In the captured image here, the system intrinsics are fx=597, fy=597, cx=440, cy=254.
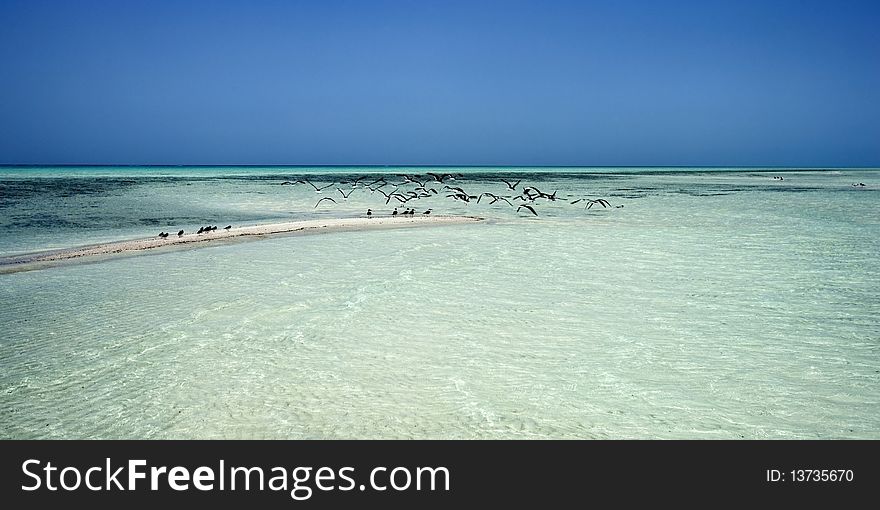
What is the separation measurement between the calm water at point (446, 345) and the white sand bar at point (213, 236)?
1.07m

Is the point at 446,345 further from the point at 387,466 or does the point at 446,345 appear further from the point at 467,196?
the point at 467,196

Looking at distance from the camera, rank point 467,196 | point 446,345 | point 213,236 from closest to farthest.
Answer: point 446,345 < point 213,236 < point 467,196

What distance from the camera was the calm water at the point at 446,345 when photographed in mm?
3730

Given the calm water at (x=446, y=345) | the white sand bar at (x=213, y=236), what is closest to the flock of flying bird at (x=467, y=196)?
the white sand bar at (x=213, y=236)

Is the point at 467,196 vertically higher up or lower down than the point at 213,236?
higher up

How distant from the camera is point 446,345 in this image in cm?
523

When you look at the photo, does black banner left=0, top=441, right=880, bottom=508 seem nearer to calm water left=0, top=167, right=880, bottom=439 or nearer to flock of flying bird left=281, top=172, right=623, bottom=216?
calm water left=0, top=167, right=880, bottom=439

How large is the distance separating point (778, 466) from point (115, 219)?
18.6 m

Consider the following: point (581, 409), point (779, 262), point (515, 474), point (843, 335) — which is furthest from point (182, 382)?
point (779, 262)

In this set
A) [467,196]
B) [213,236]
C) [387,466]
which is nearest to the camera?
[387,466]

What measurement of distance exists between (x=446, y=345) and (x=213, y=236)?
30.4 feet

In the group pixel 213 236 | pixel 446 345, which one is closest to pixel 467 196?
pixel 213 236

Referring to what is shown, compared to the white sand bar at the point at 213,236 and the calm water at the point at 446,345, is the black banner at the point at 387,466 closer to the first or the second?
the calm water at the point at 446,345

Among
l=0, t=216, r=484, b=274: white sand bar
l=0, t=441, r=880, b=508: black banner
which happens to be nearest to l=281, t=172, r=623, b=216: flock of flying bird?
l=0, t=216, r=484, b=274: white sand bar
